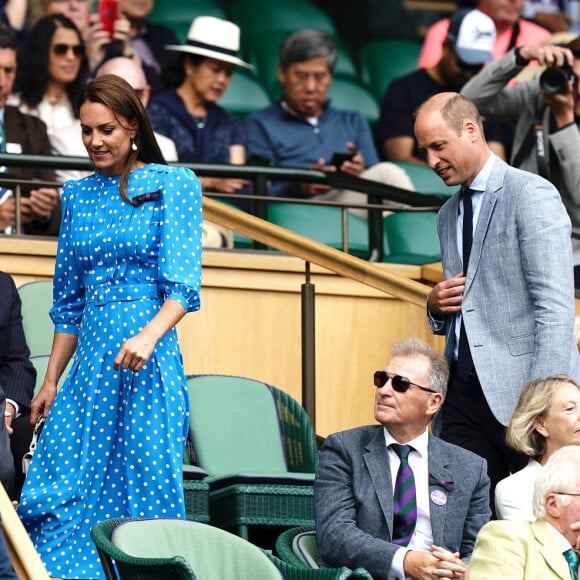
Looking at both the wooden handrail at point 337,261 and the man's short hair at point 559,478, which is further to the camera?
the wooden handrail at point 337,261

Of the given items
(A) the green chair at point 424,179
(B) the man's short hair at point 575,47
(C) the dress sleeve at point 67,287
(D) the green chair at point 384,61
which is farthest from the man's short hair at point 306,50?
(C) the dress sleeve at point 67,287

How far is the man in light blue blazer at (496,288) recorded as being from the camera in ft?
19.0

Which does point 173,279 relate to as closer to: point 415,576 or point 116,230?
point 116,230

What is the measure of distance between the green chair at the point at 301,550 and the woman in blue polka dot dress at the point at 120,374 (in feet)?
1.13

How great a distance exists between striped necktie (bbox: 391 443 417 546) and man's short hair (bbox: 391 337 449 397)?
0.28 m

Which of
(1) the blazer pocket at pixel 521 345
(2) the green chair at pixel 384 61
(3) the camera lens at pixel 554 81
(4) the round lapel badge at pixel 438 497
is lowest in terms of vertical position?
(4) the round lapel badge at pixel 438 497

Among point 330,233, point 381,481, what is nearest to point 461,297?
point 381,481

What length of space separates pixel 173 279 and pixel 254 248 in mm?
3120

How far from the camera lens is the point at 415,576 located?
5.45 m

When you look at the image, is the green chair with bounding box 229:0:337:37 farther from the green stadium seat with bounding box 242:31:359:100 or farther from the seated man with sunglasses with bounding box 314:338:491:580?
the seated man with sunglasses with bounding box 314:338:491:580

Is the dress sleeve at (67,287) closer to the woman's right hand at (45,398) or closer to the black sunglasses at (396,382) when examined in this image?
the woman's right hand at (45,398)

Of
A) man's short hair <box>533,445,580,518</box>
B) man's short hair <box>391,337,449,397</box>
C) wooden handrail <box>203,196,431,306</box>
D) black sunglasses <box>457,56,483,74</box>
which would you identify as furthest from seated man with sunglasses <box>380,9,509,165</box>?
man's short hair <box>533,445,580,518</box>

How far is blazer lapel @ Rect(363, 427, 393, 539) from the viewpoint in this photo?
18.6 ft

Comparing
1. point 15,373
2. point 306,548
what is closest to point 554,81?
point 15,373
